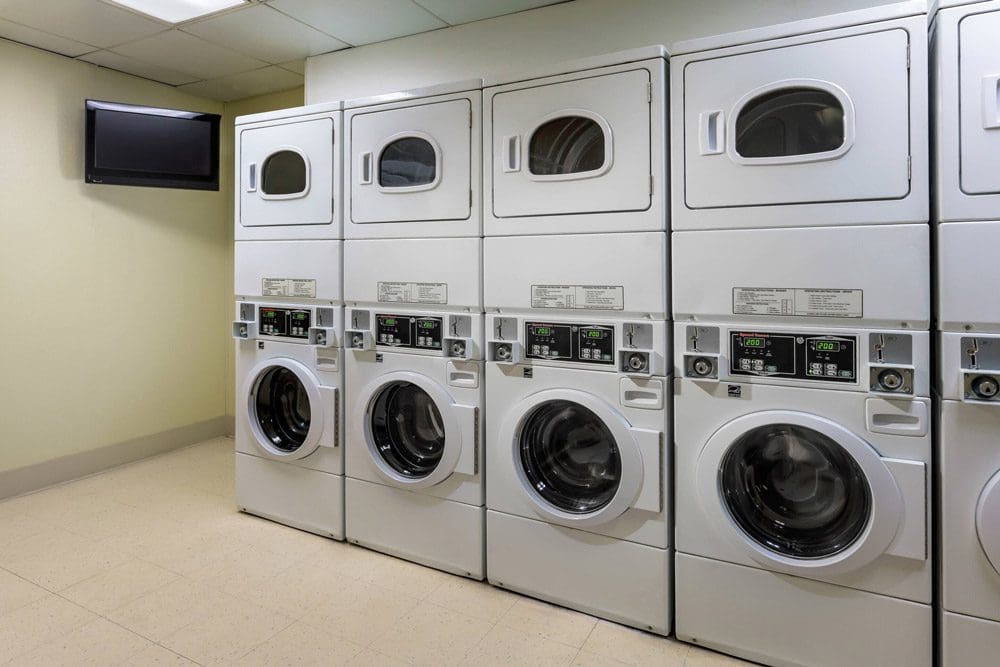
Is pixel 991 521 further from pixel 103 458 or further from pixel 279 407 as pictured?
pixel 103 458

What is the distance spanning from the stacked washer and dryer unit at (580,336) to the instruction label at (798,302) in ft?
0.95

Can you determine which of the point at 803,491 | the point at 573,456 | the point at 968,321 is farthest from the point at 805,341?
the point at 573,456

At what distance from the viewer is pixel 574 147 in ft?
7.77

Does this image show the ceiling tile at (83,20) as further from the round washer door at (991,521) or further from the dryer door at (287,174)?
the round washer door at (991,521)

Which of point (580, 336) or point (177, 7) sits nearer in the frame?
point (580, 336)

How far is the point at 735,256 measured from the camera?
2.08 meters

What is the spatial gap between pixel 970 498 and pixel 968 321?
54 cm

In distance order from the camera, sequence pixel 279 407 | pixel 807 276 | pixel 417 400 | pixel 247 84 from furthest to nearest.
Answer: pixel 247 84 → pixel 279 407 → pixel 417 400 → pixel 807 276

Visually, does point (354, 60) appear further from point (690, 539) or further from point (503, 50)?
point (690, 539)

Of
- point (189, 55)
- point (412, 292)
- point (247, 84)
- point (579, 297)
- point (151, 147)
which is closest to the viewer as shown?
point (579, 297)

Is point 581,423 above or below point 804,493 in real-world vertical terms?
above

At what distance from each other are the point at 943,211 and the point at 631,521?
1463mm

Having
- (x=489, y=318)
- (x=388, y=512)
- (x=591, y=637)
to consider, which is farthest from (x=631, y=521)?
(x=388, y=512)

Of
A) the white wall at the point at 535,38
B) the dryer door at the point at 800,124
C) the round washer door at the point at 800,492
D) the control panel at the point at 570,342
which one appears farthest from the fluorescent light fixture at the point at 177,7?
the round washer door at the point at 800,492
